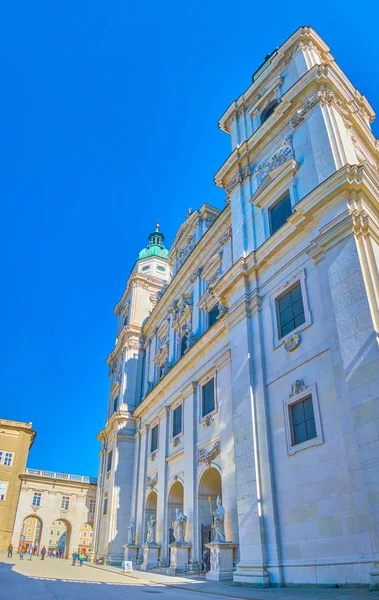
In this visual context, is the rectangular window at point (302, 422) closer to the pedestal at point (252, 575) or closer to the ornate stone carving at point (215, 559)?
the pedestal at point (252, 575)

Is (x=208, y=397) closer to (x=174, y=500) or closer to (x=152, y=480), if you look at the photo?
(x=174, y=500)

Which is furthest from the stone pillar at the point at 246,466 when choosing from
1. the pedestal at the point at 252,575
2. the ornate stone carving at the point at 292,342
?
the ornate stone carving at the point at 292,342

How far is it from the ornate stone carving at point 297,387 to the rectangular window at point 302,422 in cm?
36

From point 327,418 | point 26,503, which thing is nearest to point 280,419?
point 327,418

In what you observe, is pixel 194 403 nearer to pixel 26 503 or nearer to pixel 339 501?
pixel 339 501

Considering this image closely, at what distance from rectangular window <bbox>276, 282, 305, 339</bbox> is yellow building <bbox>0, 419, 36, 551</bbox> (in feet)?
163

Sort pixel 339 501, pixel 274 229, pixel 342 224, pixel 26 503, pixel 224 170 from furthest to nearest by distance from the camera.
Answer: pixel 26 503, pixel 224 170, pixel 274 229, pixel 342 224, pixel 339 501

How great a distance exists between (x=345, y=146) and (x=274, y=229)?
4.65 metres

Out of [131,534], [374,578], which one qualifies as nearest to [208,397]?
[131,534]

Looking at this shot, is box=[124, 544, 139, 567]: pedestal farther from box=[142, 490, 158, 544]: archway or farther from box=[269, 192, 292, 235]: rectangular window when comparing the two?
box=[269, 192, 292, 235]: rectangular window

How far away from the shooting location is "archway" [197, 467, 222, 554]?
23.4 metres

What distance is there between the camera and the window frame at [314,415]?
14.9 metres

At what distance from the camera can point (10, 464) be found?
2240 inches

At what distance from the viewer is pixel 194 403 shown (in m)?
26.7
